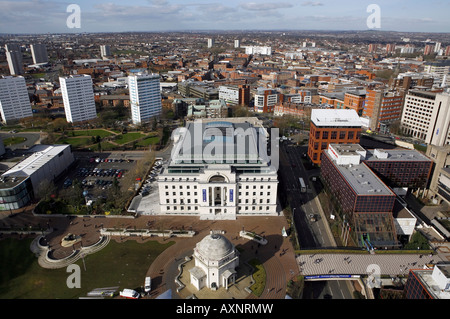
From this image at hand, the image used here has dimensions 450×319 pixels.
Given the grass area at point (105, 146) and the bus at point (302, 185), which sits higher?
the bus at point (302, 185)

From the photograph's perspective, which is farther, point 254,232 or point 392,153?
point 392,153

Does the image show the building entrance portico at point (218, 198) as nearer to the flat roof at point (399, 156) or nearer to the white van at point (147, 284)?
the white van at point (147, 284)

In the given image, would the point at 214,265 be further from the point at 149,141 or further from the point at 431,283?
the point at 149,141

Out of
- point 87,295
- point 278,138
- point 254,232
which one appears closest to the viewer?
point 87,295

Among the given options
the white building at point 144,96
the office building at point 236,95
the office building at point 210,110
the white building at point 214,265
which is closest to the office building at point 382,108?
the office building at point 236,95

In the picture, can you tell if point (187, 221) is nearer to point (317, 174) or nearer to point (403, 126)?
point (317, 174)
